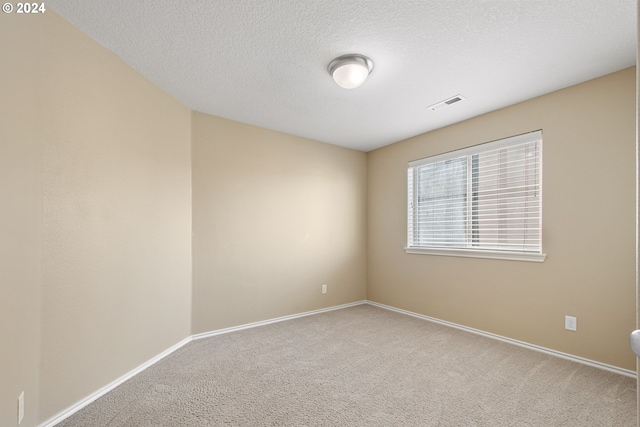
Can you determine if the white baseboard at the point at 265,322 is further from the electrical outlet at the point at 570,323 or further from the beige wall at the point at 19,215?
the electrical outlet at the point at 570,323

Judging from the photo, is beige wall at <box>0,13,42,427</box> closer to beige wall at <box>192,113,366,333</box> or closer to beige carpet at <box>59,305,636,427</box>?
beige carpet at <box>59,305,636,427</box>

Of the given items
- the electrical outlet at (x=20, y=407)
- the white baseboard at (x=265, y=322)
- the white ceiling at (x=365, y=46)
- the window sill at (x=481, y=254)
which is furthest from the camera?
the white baseboard at (x=265, y=322)

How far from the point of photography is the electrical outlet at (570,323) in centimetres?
259

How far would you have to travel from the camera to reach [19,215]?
1.52 m

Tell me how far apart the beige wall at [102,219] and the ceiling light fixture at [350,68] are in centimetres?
170

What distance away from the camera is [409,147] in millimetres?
4164

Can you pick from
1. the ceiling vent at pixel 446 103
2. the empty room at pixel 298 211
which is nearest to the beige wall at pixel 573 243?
A: the empty room at pixel 298 211

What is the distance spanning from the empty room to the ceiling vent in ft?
0.07

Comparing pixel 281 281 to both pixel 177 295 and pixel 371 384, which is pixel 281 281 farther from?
pixel 371 384

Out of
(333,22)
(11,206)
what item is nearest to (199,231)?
(11,206)

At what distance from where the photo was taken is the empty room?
5.78 ft

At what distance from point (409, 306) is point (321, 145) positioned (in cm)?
266

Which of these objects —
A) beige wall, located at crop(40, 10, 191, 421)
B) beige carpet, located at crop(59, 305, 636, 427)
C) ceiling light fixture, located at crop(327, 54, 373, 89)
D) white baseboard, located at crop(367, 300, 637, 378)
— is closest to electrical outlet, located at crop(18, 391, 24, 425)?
beige wall, located at crop(40, 10, 191, 421)

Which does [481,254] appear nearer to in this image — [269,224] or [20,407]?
[269,224]
